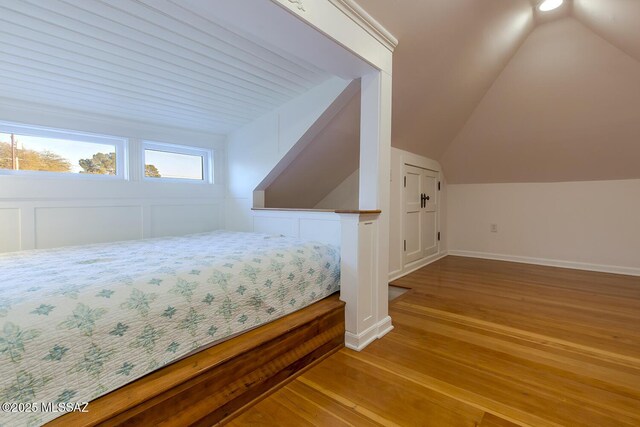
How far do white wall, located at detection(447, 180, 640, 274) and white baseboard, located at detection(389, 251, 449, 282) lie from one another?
434 mm

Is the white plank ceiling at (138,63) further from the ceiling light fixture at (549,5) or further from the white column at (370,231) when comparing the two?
the ceiling light fixture at (549,5)

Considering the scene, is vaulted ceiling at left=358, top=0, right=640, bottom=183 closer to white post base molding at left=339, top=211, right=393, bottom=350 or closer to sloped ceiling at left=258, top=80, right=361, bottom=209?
sloped ceiling at left=258, top=80, right=361, bottom=209

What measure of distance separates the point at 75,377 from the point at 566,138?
4.29 meters

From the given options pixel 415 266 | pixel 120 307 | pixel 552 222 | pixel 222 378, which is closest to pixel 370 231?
pixel 222 378

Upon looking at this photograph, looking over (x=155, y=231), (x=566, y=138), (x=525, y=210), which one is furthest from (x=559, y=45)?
(x=155, y=231)

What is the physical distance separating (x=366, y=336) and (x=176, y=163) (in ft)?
7.71

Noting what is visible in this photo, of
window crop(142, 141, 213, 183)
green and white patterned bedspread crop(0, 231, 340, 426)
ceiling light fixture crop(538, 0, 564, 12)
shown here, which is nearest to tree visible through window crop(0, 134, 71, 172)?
window crop(142, 141, 213, 183)

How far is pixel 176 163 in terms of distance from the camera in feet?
9.45

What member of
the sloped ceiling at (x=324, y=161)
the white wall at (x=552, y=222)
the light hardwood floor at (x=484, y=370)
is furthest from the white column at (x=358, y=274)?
the white wall at (x=552, y=222)

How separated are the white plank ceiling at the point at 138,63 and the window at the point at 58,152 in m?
0.23

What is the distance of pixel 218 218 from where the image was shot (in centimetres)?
307

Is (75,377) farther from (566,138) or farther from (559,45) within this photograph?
(566,138)

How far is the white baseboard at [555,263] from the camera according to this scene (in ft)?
10.8

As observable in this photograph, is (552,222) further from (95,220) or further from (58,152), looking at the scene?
(58,152)
